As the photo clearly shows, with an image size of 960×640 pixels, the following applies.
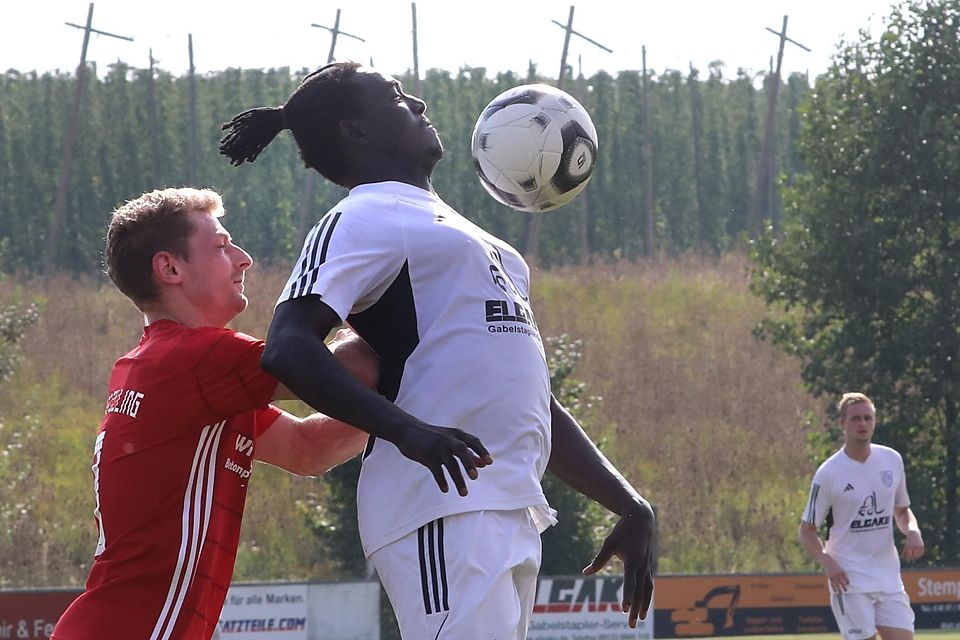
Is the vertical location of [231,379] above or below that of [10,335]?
above

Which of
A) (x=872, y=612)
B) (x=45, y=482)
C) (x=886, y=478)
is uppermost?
(x=886, y=478)

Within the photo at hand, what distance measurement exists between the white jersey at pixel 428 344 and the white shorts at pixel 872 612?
8.23m

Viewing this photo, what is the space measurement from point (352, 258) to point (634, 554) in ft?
3.22

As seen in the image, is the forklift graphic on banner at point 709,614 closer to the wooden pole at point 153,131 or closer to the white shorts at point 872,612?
the white shorts at point 872,612

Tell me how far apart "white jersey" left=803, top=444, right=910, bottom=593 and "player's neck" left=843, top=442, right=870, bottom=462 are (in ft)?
0.11

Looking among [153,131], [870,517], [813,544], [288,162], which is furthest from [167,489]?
[288,162]

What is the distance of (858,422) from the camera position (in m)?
10.8

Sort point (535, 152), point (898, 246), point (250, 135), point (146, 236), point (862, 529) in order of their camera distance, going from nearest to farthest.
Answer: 1. point (146, 236)
2. point (250, 135)
3. point (535, 152)
4. point (862, 529)
5. point (898, 246)

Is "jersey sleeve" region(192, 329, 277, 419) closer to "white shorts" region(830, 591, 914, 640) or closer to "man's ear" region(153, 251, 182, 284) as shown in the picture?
"man's ear" region(153, 251, 182, 284)

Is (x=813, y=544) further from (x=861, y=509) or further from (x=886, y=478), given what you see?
(x=886, y=478)

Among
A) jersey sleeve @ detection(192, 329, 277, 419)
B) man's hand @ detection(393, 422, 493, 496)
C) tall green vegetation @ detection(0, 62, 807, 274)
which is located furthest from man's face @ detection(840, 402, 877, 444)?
tall green vegetation @ detection(0, 62, 807, 274)

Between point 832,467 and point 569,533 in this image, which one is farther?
point 569,533

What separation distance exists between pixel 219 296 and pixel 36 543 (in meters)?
19.5

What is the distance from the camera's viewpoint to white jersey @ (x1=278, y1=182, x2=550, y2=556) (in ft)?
9.84
